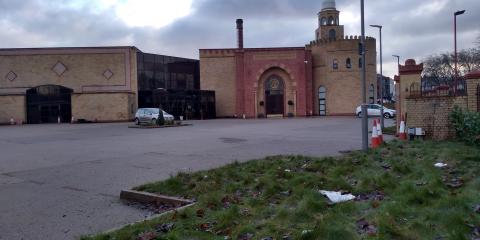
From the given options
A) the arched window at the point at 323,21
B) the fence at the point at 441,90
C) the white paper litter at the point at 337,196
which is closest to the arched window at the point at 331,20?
the arched window at the point at 323,21

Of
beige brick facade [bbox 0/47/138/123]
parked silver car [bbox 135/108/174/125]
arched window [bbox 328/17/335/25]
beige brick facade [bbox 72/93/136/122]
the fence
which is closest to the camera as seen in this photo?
the fence

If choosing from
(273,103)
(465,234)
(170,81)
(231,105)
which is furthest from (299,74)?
(465,234)

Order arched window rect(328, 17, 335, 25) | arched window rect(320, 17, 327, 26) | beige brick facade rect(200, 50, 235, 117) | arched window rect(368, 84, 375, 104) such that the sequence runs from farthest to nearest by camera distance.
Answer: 1. arched window rect(320, 17, 327, 26)
2. arched window rect(328, 17, 335, 25)
3. beige brick facade rect(200, 50, 235, 117)
4. arched window rect(368, 84, 375, 104)

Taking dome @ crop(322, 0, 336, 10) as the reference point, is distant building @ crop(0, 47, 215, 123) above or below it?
below

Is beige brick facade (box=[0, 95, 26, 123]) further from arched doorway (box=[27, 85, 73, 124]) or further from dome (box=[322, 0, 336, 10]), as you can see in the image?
dome (box=[322, 0, 336, 10])

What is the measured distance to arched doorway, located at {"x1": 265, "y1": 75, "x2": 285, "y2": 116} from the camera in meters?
56.8

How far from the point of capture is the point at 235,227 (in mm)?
5141

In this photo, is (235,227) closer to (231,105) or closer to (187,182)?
(187,182)

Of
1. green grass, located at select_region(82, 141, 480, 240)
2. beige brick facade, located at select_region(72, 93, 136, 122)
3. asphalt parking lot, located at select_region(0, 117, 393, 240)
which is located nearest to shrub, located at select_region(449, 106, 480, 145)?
green grass, located at select_region(82, 141, 480, 240)

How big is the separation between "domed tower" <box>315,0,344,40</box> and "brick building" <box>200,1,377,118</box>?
6801 mm

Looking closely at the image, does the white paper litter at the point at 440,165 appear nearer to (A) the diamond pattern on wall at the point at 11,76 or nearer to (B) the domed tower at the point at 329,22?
(A) the diamond pattern on wall at the point at 11,76

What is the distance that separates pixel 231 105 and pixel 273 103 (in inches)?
219

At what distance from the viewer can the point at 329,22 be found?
6512 centimetres

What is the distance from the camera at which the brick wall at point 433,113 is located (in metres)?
14.4
